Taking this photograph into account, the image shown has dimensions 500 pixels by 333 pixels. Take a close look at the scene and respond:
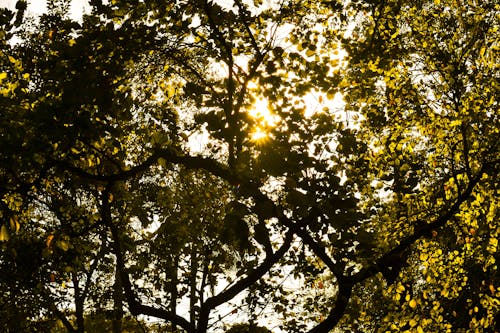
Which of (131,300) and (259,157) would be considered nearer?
(259,157)

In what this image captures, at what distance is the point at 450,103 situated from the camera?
15.0m

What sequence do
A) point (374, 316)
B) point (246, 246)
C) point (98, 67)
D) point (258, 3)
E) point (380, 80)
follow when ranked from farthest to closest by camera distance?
point (374, 316) < point (380, 80) < point (258, 3) < point (98, 67) < point (246, 246)

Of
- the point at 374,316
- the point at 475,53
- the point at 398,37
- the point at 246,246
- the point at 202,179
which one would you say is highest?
the point at 398,37

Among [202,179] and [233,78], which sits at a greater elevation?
[202,179]

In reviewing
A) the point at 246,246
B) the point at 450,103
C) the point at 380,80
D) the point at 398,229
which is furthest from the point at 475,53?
the point at 246,246

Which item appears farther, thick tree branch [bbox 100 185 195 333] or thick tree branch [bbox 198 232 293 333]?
thick tree branch [bbox 100 185 195 333]

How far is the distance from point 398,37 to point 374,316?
1051cm

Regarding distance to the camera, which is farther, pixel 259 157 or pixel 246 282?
pixel 246 282

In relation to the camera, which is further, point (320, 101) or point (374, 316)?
point (374, 316)

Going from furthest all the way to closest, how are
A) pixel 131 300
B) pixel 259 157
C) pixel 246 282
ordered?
pixel 131 300
pixel 246 282
pixel 259 157

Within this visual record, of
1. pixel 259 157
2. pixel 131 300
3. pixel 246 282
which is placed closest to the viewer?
pixel 259 157

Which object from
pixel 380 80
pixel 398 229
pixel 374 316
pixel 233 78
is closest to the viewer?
pixel 233 78

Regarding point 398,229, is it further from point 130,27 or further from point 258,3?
point 130,27

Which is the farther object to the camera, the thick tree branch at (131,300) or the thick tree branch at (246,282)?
the thick tree branch at (131,300)
